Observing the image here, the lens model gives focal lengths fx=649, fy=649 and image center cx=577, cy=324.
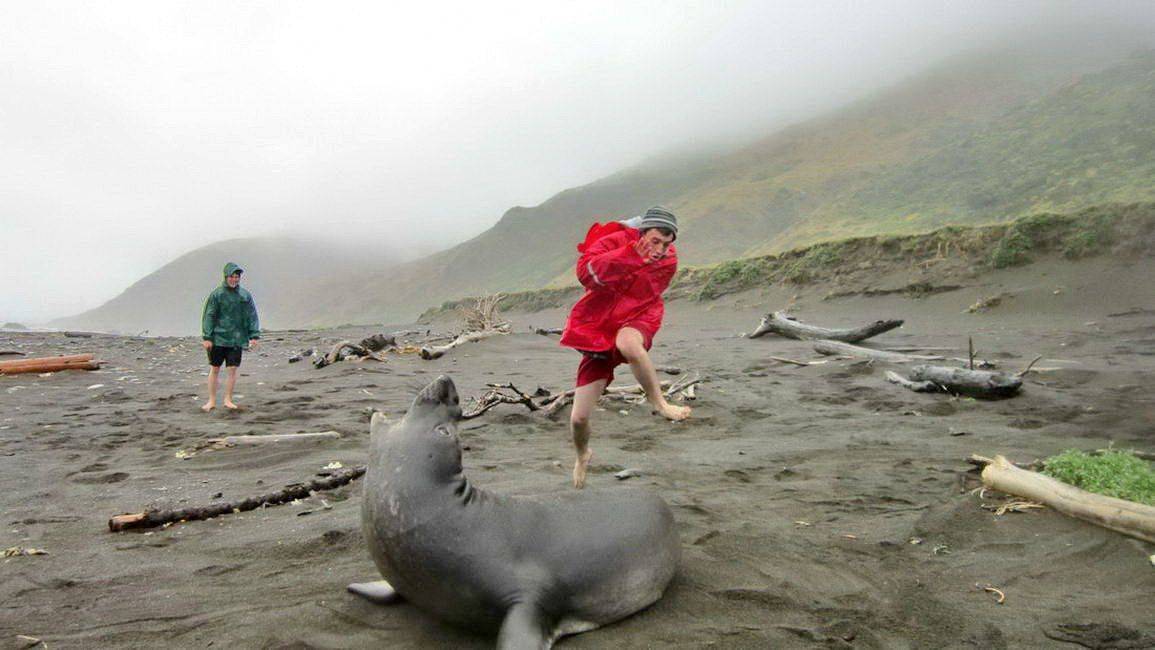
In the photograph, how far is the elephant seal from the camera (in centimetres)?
246

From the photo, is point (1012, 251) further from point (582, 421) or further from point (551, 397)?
point (582, 421)

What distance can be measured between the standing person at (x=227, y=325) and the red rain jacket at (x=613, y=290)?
19.3ft

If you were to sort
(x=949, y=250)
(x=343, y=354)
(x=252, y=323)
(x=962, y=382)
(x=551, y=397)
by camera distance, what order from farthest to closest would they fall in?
(x=949, y=250) → (x=343, y=354) → (x=252, y=323) → (x=551, y=397) → (x=962, y=382)

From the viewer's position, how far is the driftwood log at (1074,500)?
3235mm

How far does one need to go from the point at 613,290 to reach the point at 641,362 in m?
0.49

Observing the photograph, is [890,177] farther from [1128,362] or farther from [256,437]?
[256,437]

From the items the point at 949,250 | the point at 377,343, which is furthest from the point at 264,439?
the point at 949,250

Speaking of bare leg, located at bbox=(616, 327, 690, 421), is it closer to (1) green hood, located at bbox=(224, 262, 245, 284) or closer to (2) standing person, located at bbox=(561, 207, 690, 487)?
(2) standing person, located at bbox=(561, 207, 690, 487)

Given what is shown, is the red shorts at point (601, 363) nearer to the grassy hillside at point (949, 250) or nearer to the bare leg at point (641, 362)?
the bare leg at point (641, 362)

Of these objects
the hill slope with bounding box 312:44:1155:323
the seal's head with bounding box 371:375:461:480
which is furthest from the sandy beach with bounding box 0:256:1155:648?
the hill slope with bounding box 312:44:1155:323

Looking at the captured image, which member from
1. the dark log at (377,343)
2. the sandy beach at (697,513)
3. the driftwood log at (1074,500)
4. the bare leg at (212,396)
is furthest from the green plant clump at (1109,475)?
the dark log at (377,343)

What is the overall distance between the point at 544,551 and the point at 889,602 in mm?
1547

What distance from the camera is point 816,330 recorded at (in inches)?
525

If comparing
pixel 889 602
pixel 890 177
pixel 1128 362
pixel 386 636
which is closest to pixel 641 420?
pixel 889 602
